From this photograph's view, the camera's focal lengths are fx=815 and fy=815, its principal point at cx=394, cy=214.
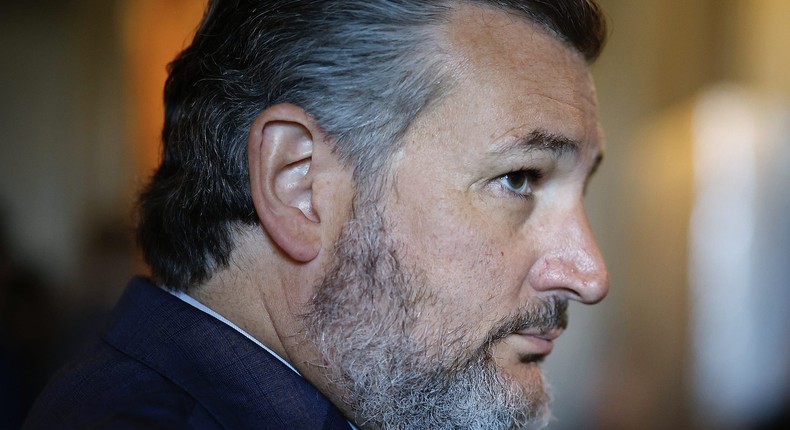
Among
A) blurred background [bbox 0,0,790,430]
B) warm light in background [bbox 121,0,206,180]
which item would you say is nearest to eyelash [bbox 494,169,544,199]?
blurred background [bbox 0,0,790,430]

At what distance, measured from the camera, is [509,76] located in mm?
1312

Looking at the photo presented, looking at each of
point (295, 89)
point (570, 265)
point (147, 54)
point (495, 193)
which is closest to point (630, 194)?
point (147, 54)

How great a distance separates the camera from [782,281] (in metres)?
4.87

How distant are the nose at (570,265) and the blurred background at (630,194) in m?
3.23

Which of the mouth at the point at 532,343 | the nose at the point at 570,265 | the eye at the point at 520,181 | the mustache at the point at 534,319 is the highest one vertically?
the eye at the point at 520,181

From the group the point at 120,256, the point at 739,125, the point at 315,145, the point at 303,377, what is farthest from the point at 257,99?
the point at 739,125

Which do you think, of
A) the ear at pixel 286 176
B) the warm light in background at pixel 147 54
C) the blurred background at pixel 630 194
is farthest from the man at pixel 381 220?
the warm light in background at pixel 147 54

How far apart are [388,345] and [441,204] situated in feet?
0.78

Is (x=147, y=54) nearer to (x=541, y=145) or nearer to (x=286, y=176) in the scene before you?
(x=286, y=176)

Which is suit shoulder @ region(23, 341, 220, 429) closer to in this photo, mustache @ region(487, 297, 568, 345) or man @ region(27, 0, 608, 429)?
man @ region(27, 0, 608, 429)

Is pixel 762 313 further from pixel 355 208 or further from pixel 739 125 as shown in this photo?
pixel 355 208

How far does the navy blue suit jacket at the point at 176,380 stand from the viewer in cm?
107

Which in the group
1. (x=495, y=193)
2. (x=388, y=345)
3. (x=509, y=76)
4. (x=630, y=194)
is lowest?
(x=388, y=345)

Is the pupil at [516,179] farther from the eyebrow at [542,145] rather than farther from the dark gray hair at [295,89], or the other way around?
the dark gray hair at [295,89]
